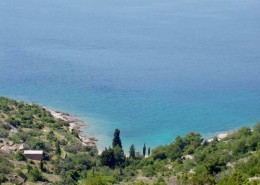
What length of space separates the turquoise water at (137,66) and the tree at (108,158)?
13.5 metres

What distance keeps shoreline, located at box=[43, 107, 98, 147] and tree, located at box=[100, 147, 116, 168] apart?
11.7 m

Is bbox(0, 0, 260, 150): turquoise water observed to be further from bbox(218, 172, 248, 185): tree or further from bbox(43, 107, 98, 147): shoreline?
bbox(218, 172, 248, 185): tree

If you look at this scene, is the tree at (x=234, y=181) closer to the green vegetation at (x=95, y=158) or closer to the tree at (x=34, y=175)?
the green vegetation at (x=95, y=158)

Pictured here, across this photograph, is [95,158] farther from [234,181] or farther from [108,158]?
[234,181]

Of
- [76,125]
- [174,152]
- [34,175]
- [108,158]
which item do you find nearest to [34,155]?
[34,175]

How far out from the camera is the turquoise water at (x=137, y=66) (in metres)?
72.1

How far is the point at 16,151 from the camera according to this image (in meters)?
44.5

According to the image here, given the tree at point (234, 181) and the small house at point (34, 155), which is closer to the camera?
the tree at point (234, 181)

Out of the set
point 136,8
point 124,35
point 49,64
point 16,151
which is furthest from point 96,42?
point 16,151

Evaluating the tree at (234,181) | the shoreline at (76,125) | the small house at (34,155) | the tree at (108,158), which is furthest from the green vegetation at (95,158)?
the tree at (234,181)

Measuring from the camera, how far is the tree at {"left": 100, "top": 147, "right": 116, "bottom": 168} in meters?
47.2

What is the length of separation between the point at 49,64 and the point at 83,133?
3120cm

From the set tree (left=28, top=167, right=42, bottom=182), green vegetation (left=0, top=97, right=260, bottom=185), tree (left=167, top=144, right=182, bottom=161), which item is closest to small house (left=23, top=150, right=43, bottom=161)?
green vegetation (left=0, top=97, right=260, bottom=185)

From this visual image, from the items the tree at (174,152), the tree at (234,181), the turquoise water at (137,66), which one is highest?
the turquoise water at (137,66)
